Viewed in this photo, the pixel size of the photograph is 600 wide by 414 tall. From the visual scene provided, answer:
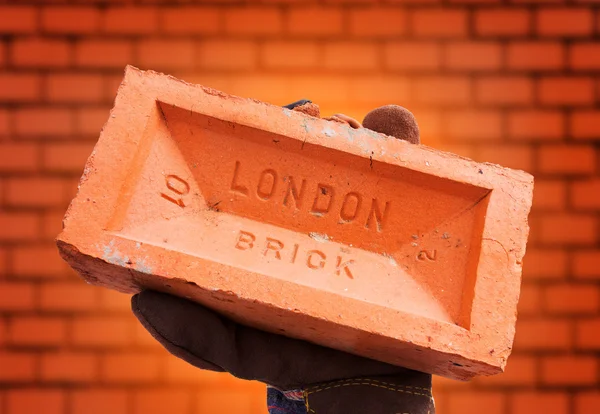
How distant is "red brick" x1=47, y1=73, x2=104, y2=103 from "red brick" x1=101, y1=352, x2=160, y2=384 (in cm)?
78

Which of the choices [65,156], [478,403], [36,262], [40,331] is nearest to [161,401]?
[40,331]

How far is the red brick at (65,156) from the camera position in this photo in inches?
83.8

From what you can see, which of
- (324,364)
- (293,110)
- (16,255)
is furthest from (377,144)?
(16,255)

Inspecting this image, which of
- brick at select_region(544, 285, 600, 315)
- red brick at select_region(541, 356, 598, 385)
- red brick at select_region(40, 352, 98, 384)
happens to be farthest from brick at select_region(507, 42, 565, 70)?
red brick at select_region(40, 352, 98, 384)

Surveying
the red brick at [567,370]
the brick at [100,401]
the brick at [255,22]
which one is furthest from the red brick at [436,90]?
the brick at [100,401]

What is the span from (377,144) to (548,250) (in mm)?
1128

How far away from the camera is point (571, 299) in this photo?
208 cm

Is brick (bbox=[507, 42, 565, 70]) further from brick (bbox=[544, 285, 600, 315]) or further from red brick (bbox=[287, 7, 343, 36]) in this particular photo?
brick (bbox=[544, 285, 600, 315])

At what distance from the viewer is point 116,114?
1.14 meters

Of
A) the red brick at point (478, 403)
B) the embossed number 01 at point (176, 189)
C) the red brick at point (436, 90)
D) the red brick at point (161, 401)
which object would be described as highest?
the red brick at point (436, 90)

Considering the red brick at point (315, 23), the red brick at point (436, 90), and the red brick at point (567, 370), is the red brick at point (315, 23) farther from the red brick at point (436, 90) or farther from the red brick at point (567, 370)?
the red brick at point (567, 370)

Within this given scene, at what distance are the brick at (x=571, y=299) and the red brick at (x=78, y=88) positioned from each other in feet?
4.88

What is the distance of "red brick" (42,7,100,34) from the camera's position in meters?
2.14

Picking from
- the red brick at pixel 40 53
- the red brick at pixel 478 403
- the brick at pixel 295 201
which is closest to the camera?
the brick at pixel 295 201
